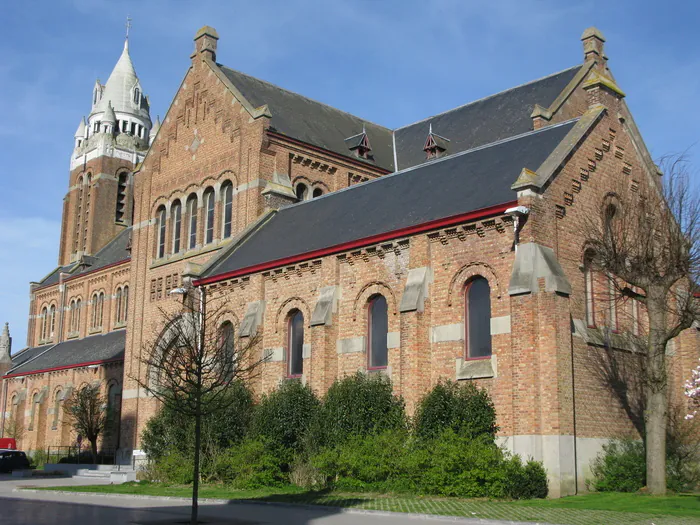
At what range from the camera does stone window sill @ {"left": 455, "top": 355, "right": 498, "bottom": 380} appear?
20.5 meters

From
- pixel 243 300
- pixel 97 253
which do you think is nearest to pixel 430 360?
pixel 243 300

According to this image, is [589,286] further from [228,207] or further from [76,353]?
[76,353]

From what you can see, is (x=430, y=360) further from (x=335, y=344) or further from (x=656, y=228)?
(x=656, y=228)

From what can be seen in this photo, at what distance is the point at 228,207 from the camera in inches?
1388

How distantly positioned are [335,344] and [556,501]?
30.8ft

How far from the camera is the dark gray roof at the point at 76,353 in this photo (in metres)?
47.7

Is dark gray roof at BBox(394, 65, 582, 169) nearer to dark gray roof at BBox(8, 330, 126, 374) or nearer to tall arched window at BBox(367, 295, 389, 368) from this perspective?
tall arched window at BBox(367, 295, 389, 368)

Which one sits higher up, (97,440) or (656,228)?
(656,228)

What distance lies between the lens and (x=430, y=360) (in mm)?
22188

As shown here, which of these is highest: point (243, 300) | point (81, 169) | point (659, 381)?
point (81, 169)

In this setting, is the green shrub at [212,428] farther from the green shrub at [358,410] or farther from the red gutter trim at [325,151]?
the red gutter trim at [325,151]

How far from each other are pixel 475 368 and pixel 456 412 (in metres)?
1.35

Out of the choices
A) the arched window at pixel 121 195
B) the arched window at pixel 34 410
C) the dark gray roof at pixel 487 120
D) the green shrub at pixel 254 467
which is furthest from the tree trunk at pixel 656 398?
the arched window at pixel 121 195

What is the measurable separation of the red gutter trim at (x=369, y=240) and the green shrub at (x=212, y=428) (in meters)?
4.29
